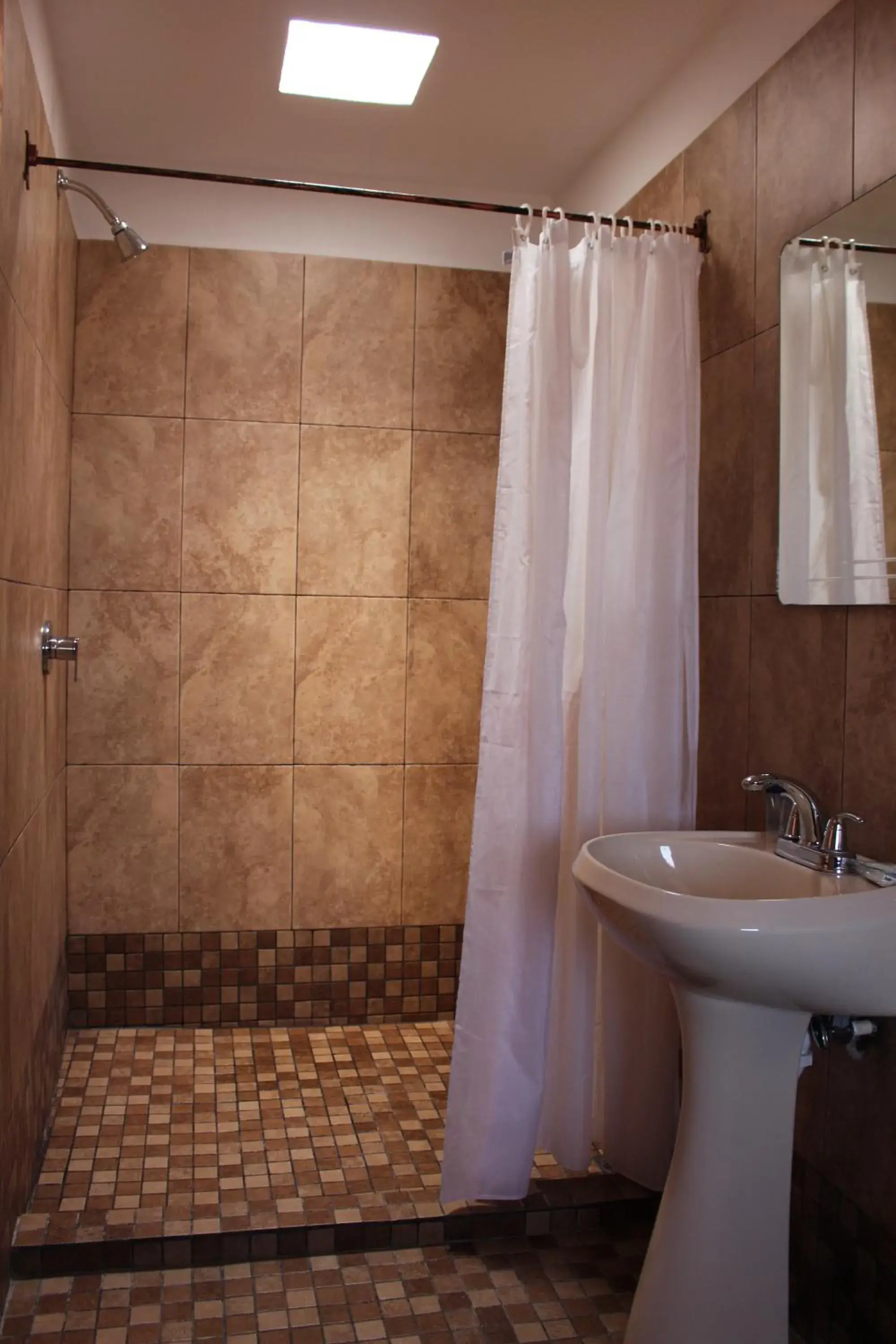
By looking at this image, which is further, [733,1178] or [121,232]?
[121,232]

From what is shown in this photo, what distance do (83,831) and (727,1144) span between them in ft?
7.00

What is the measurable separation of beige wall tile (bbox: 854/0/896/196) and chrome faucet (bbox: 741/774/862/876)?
3.27 ft

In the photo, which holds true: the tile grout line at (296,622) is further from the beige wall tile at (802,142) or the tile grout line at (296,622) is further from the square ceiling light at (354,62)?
the beige wall tile at (802,142)

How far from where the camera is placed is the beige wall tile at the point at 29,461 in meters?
2.06

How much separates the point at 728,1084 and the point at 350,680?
191cm

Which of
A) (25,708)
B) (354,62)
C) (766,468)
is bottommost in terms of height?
(25,708)

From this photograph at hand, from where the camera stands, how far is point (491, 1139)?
2.29 m

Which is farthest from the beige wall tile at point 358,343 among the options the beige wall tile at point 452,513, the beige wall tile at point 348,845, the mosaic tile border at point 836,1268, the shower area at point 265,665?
the mosaic tile border at point 836,1268

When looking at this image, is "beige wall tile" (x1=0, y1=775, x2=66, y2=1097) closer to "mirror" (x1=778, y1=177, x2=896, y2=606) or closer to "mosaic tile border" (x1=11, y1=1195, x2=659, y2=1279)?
"mosaic tile border" (x1=11, y1=1195, x2=659, y2=1279)

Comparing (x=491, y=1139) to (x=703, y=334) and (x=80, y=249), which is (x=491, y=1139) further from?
(x=80, y=249)

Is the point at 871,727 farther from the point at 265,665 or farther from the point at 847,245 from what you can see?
the point at 265,665

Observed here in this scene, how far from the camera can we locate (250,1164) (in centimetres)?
250

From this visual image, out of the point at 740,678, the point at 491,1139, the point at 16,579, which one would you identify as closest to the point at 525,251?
the point at 740,678

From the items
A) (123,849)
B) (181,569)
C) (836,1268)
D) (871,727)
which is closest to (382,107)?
(181,569)
